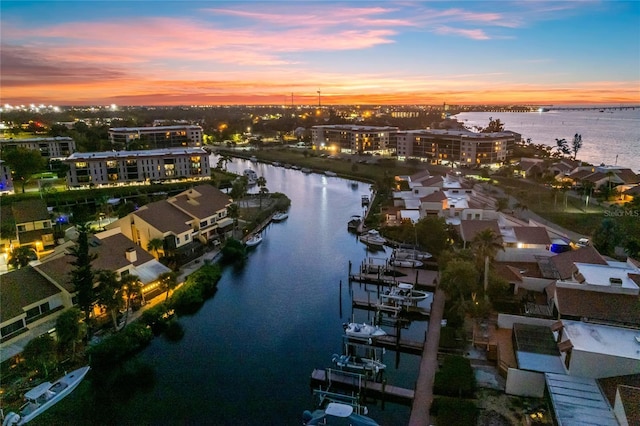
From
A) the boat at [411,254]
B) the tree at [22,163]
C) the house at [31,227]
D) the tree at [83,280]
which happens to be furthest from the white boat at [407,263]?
the tree at [22,163]

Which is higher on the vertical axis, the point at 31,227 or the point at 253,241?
the point at 31,227

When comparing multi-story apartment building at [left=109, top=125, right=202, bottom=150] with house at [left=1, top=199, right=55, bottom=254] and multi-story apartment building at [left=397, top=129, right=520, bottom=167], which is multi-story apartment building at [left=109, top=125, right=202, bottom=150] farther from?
house at [left=1, top=199, right=55, bottom=254]

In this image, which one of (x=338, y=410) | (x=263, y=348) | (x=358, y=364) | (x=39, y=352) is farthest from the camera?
(x=263, y=348)

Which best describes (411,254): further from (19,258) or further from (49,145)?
(49,145)

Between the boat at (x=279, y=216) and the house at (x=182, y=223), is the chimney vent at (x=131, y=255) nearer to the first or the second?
the house at (x=182, y=223)

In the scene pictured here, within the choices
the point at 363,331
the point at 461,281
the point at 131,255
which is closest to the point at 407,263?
the point at 461,281

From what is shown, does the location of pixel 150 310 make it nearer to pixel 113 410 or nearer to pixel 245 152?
pixel 113 410

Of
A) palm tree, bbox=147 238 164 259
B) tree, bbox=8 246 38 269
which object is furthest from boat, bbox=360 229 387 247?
tree, bbox=8 246 38 269
